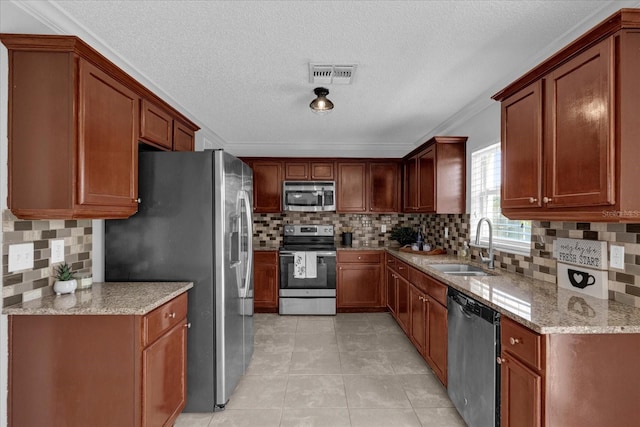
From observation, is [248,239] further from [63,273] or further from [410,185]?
[410,185]

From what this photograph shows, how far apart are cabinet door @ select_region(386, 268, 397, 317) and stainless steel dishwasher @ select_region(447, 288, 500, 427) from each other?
1642 mm

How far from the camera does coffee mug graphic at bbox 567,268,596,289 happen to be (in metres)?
1.78

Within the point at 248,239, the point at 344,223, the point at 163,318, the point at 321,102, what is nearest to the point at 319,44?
the point at 321,102

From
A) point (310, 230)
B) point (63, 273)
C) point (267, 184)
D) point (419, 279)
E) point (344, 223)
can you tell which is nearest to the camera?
point (63, 273)

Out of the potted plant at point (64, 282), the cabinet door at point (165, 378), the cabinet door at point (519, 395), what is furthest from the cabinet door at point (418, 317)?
the potted plant at point (64, 282)

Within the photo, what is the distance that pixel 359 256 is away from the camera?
4.38 m

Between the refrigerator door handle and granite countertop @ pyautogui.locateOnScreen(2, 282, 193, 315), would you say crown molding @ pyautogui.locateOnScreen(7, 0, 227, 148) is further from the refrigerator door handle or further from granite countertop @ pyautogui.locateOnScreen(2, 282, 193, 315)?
granite countertop @ pyautogui.locateOnScreen(2, 282, 193, 315)

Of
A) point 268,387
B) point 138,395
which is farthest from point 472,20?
point 268,387

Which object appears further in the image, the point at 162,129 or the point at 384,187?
the point at 384,187

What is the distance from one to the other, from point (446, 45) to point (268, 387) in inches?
110

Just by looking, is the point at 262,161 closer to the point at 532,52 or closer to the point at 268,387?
the point at 268,387

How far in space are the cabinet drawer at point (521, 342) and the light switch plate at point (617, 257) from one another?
0.69 m

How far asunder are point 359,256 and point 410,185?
1.20 meters

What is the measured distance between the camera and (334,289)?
14.1 ft
